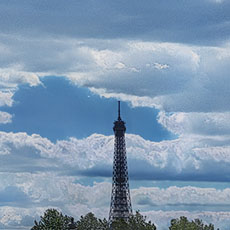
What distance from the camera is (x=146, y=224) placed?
18788cm

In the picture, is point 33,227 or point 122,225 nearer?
point 33,227

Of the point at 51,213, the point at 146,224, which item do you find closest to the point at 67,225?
the point at 51,213

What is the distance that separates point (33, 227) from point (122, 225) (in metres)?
24.9

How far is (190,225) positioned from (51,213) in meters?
34.2

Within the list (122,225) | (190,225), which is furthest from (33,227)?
(190,225)

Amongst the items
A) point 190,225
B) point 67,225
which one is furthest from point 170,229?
point 67,225

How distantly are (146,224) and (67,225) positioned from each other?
762 inches

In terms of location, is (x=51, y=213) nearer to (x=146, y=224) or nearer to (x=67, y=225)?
(x=67, y=225)

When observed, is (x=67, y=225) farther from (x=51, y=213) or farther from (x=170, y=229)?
(x=170, y=229)

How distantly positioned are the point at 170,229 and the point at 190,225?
6.80 metres

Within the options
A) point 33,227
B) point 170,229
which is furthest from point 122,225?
point 33,227

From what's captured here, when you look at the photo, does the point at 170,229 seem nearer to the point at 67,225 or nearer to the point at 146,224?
the point at 146,224

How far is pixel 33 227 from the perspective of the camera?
187 meters

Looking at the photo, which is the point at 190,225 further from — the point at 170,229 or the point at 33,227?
the point at 33,227
